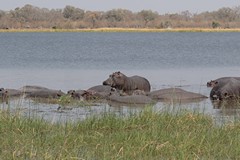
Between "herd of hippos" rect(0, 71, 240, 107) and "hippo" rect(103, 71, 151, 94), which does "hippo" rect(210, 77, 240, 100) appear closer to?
"herd of hippos" rect(0, 71, 240, 107)

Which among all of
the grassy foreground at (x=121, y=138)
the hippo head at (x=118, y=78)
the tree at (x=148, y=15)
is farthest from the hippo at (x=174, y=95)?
the tree at (x=148, y=15)

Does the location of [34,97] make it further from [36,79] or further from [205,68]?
[205,68]

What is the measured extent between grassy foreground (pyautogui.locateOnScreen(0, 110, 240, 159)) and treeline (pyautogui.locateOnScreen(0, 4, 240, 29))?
69350 millimetres

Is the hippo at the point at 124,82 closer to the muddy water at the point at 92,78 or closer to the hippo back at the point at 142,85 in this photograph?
the hippo back at the point at 142,85

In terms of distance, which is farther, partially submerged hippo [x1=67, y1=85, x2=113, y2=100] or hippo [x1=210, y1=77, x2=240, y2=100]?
hippo [x1=210, y1=77, x2=240, y2=100]

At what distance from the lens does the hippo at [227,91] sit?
1361 cm

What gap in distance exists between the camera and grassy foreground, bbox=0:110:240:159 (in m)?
6.05

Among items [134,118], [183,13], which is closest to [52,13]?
[183,13]

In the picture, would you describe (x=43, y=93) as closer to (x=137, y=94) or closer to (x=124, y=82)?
(x=137, y=94)

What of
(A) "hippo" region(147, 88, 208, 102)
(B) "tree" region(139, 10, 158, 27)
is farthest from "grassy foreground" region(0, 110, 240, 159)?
(B) "tree" region(139, 10, 158, 27)

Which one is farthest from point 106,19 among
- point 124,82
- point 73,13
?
point 124,82

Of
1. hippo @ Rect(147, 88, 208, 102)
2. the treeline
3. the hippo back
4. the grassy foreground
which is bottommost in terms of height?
the grassy foreground

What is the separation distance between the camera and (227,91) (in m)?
13.7

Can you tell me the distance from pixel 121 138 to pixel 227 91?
7426 mm
